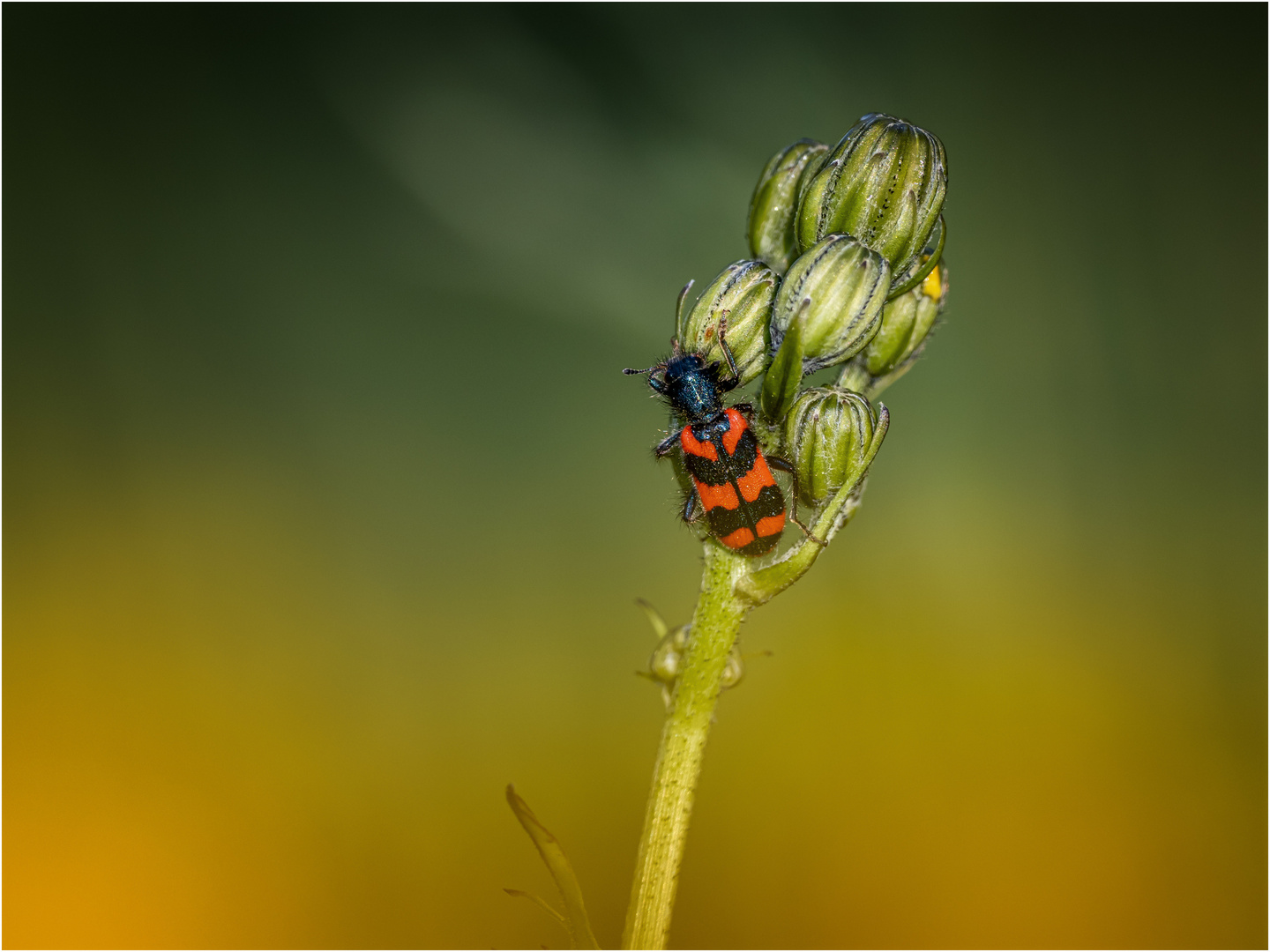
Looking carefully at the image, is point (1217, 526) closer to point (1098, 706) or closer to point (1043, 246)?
point (1098, 706)

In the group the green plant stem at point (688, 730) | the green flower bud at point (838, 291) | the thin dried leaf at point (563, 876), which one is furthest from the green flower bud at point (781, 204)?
the thin dried leaf at point (563, 876)

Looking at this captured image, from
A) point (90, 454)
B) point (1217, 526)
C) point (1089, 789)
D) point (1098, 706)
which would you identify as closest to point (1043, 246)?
point (1217, 526)

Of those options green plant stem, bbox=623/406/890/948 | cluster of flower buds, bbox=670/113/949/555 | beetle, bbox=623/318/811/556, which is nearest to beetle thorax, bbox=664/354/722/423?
beetle, bbox=623/318/811/556

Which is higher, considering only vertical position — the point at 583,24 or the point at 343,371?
the point at 583,24

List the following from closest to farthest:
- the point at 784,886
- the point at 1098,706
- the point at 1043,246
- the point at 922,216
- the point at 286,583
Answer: the point at 922,216, the point at 784,886, the point at 1098,706, the point at 286,583, the point at 1043,246

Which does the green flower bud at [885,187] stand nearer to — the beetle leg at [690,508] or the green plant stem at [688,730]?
the green plant stem at [688,730]

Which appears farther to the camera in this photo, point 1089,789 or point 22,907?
point 1089,789
